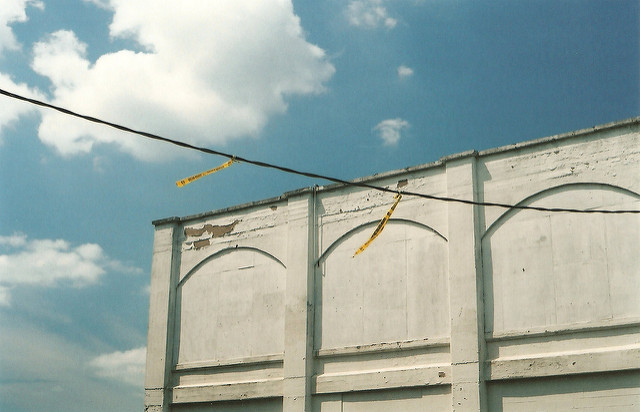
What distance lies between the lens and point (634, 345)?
13.1 metres

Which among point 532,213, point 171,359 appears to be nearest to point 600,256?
point 532,213

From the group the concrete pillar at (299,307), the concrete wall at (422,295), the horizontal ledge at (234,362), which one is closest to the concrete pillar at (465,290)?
the concrete wall at (422,295)

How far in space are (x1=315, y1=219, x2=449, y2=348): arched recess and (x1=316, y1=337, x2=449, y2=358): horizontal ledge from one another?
0.35ft

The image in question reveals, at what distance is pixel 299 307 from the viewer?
55.4 ft

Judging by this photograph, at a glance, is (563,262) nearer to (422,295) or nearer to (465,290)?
(465,290)

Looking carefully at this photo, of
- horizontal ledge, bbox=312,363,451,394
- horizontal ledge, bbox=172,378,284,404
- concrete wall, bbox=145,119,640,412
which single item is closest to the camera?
concrete wall, bbox=145,119,640,412

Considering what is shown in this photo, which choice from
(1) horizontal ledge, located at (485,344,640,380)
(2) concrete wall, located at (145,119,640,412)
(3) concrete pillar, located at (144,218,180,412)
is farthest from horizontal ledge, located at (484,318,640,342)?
(3) concrete pillar, located at (144,218,180,412)

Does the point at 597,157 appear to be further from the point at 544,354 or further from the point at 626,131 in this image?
the point at 544,354

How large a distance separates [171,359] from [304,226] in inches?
181

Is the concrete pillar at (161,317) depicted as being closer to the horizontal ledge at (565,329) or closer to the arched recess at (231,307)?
the arched recess at (231,307)

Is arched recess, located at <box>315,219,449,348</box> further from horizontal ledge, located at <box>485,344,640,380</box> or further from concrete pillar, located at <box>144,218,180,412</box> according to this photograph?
concrete pillar, located at <box>144,218,180,412</box>

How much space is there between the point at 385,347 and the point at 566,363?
356 centimetres

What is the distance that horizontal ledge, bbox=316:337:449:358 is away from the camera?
15.1 m

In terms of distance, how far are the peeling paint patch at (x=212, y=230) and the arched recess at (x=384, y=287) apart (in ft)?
9.14
